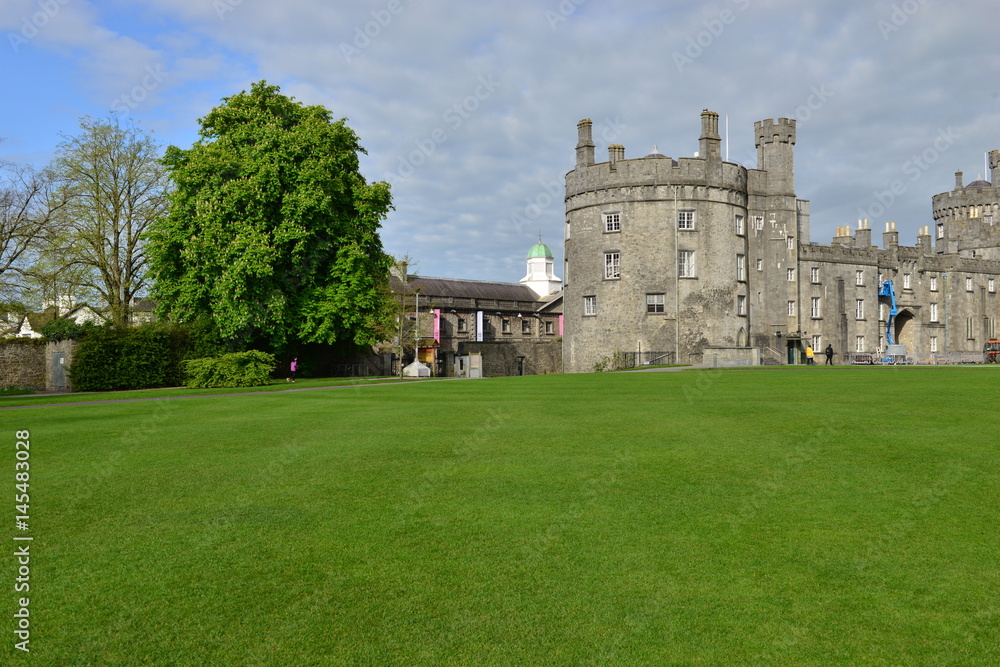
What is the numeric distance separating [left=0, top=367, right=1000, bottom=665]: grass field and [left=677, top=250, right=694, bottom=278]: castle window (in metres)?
41.4

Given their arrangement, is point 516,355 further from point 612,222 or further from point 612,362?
point 612,222

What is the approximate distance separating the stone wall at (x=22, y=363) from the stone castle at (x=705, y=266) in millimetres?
35225

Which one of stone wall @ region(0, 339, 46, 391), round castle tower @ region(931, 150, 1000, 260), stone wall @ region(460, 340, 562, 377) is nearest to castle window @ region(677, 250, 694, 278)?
stone wall @ region(460, 340, 562, 377)

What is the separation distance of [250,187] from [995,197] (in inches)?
3303

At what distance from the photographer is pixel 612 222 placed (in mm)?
53781

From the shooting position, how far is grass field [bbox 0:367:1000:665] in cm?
437

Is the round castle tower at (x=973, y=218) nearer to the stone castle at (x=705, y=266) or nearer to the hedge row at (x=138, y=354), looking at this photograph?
the stone castle at (x=705, y=266)

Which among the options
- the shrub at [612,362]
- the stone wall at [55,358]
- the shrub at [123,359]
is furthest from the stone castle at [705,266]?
the stone wall at [55,358]

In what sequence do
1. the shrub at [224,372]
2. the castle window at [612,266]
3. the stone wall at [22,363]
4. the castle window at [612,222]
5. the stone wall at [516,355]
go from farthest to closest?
the stone wall at [516,355] < the castle window at [612,266] < the castle window at [612,222] < the stone wall at [22,363] < the shrub at [224,372]

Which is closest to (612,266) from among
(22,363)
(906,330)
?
(22,363)

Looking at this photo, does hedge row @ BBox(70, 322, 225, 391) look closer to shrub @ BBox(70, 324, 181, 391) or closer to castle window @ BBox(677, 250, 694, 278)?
shrub @ BBox(70, 324, 181, 391)

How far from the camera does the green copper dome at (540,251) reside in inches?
4500

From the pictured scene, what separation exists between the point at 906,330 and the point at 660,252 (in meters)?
37.4

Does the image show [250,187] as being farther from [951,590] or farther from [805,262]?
[805,262]
